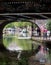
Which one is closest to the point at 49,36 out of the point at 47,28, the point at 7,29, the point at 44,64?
the point at 47,28

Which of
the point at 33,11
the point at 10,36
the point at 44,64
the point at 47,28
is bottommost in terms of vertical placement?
the point at 10,36

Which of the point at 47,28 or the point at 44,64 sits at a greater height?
the point at 44,64

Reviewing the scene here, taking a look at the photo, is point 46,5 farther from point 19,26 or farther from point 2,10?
point 19,26

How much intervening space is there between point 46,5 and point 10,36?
21458 mm

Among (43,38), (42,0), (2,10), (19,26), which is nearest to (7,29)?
(19,26)

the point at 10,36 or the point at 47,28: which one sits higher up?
the point at 47,28

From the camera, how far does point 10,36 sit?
3503cm

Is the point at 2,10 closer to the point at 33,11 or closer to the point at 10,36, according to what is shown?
the point at 33,11

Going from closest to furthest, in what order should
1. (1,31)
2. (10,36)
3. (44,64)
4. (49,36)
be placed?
(44,64)
(49,36)
(1,31)
(10,36)

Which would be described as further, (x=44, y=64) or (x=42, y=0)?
(x=42, y=0)

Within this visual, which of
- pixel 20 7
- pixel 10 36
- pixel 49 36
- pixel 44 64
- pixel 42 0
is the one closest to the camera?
pixel 44 64

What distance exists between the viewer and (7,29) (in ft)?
105

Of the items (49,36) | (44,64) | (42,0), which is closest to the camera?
(44,64)

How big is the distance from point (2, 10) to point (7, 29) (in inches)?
667
